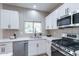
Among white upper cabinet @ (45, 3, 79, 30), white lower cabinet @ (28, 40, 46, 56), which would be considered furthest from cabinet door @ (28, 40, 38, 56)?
white upper cabinet @ (45, 3, 79, 30)

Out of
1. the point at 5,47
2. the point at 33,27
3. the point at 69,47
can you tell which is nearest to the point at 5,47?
the point at 5,47

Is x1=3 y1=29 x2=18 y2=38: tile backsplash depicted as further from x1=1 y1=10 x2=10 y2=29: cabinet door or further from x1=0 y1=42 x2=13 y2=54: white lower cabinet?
x1=0 y1=42 x2=13 y2=54: white lower cabinet

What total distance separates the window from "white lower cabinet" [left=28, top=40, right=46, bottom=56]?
0.87 meters

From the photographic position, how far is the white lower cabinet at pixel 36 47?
362cm

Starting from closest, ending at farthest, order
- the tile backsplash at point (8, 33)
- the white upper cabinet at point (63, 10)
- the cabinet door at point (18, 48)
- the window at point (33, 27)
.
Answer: the white upper cabinet at point (63, 10), the cabinet door at point (18, 48), the tile backsplash at point (8, 33), the window at point (33, 27)

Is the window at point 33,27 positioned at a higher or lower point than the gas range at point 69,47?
higher

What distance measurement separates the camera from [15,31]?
13.1ft

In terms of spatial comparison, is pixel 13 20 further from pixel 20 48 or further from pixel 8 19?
pixel 20 48

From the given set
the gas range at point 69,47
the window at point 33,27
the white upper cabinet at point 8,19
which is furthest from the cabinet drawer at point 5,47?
the gas range at point 69,47

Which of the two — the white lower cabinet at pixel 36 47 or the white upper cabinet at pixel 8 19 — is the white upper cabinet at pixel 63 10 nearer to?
the white lower cabinet at pixel 36 47

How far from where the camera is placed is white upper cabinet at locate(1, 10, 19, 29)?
3389 millimetres

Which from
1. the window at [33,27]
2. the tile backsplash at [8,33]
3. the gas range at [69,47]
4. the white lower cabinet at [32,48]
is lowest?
the white lower cabinet at [32,48]

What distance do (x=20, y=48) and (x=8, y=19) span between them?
3.95 ft

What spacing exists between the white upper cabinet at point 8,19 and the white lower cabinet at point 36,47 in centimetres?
98
